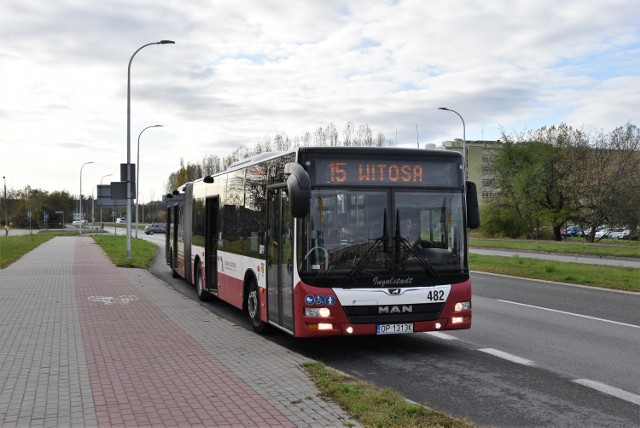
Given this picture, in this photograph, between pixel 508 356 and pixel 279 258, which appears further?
pixel 279 258

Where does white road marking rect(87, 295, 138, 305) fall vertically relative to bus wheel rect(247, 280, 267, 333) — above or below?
below

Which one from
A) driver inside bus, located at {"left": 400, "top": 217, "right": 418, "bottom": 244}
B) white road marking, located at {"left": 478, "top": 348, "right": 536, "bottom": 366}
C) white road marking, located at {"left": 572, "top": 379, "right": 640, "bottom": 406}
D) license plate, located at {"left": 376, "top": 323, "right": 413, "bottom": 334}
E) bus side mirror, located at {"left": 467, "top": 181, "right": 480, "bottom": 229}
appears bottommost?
white road marking, located at {"left": 572, "top": 379, "right": 640, "bottom": 406}

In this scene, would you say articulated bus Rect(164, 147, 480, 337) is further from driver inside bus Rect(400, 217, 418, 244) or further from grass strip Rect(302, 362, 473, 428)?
grass strip Rect(302, 362, 473, 428)

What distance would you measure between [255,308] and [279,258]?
1.72 metres

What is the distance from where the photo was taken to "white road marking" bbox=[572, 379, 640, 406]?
6840 millimetres

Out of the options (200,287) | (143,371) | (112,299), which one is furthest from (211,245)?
(143,371)

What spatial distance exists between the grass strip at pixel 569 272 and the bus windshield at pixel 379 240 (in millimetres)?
10154

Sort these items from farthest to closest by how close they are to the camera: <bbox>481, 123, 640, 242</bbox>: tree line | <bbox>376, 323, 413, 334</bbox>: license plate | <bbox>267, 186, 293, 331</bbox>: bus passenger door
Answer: <bbox>481, 123, 640, 242</bbox>: tree line
<bbox>267, 186, 293, 331</bbox>: bus passenger door
<bbox>376, 323, 413, 334</bbox>: license plate

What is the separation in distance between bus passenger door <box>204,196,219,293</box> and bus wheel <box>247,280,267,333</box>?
2.94m

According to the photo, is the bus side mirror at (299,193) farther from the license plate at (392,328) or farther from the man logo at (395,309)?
the license plate at (392,328)

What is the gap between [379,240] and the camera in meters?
8.70

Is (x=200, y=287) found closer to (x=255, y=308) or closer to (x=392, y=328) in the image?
(x=255, y=308)

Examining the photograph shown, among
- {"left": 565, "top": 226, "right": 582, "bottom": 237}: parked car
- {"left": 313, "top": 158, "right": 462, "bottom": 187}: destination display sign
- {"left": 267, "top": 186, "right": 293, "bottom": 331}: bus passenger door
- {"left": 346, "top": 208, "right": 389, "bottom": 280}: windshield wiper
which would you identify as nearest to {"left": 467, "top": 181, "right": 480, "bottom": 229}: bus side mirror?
{"left": 313, "top": 158, "right": 462, "bottom": 187}: destination display sign

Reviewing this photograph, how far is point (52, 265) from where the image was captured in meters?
25.8
